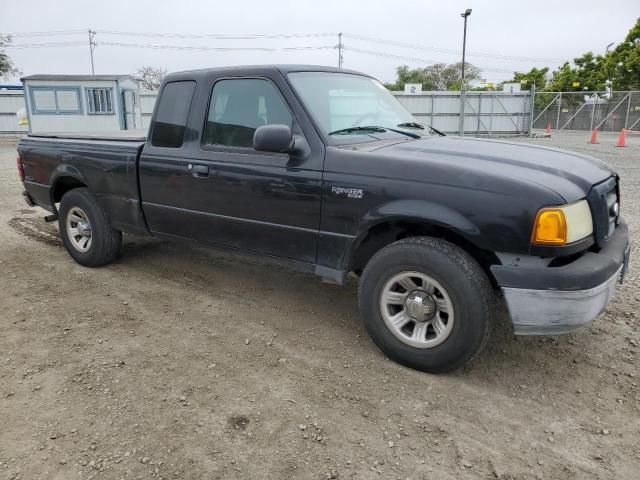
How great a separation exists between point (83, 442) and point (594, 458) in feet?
8.36

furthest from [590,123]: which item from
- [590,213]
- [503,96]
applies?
[590,213]

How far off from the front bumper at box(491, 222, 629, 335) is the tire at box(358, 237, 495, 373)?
16 cm

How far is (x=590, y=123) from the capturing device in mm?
28609

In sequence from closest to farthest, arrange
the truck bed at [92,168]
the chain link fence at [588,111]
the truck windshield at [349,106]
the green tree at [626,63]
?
1. the truck windshield at [349,106]
2. the truck bed at [92,168]
3. the chain link fence at [588,111]
4. the green tree at [626,63]

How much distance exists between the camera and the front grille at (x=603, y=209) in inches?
117

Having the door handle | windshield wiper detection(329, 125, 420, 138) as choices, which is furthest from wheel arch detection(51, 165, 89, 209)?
windshield wiper detection(329, 125, 420, 138)

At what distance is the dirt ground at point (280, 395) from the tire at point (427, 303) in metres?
0.18

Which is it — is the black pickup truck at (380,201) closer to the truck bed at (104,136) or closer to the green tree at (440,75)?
the truck bed at (104,136)

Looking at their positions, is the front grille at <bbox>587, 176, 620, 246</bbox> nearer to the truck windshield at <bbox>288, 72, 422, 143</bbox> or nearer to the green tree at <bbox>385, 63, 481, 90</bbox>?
the truck windshield at <bbox>288, 72, 422, 143</bbox>

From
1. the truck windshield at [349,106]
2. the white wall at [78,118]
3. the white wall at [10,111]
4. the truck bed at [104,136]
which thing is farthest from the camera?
the white wall at [10,111]

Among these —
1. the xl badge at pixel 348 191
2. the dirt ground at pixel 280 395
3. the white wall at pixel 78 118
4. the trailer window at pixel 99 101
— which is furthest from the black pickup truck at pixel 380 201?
the trailer window at pixel 99 101

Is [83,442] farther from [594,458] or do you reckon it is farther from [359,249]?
[594,458]

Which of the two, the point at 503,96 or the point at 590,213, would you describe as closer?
the point at 590,213

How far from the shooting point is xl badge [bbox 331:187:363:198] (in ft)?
10.7
